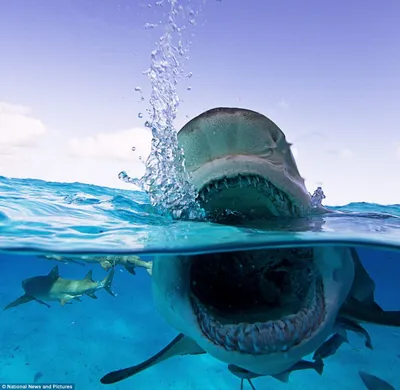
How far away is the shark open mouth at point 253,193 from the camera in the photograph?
281cm

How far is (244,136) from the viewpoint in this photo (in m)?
2.73

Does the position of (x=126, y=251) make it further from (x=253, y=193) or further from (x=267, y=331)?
(x=267, y=331)

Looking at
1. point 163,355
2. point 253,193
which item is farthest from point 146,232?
point 253,193

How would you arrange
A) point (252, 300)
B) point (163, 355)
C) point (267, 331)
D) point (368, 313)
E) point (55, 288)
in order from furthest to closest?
point (55, 288)
point (163, 355)
point (252, 300)
point (368, 313)
point (267, 331)

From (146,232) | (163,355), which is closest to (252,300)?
(163,355)

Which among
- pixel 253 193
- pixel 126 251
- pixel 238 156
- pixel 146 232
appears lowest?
pixel 126 251

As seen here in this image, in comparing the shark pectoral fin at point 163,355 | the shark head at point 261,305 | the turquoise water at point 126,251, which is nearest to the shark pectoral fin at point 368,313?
the turquoise water at point 126,251

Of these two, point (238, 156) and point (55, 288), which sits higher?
point (238, 156)

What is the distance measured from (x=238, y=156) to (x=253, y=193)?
49 cm

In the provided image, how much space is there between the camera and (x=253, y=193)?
307cm

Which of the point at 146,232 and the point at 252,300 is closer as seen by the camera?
the point at 252,300

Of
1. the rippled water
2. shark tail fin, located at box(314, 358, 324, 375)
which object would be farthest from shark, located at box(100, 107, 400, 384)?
shark tail fin, located at box(314, 358, 324, 375)

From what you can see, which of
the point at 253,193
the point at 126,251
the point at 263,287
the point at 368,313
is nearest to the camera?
the point at 253,193

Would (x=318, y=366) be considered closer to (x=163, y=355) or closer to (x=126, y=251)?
A: (x=163, y=355)
